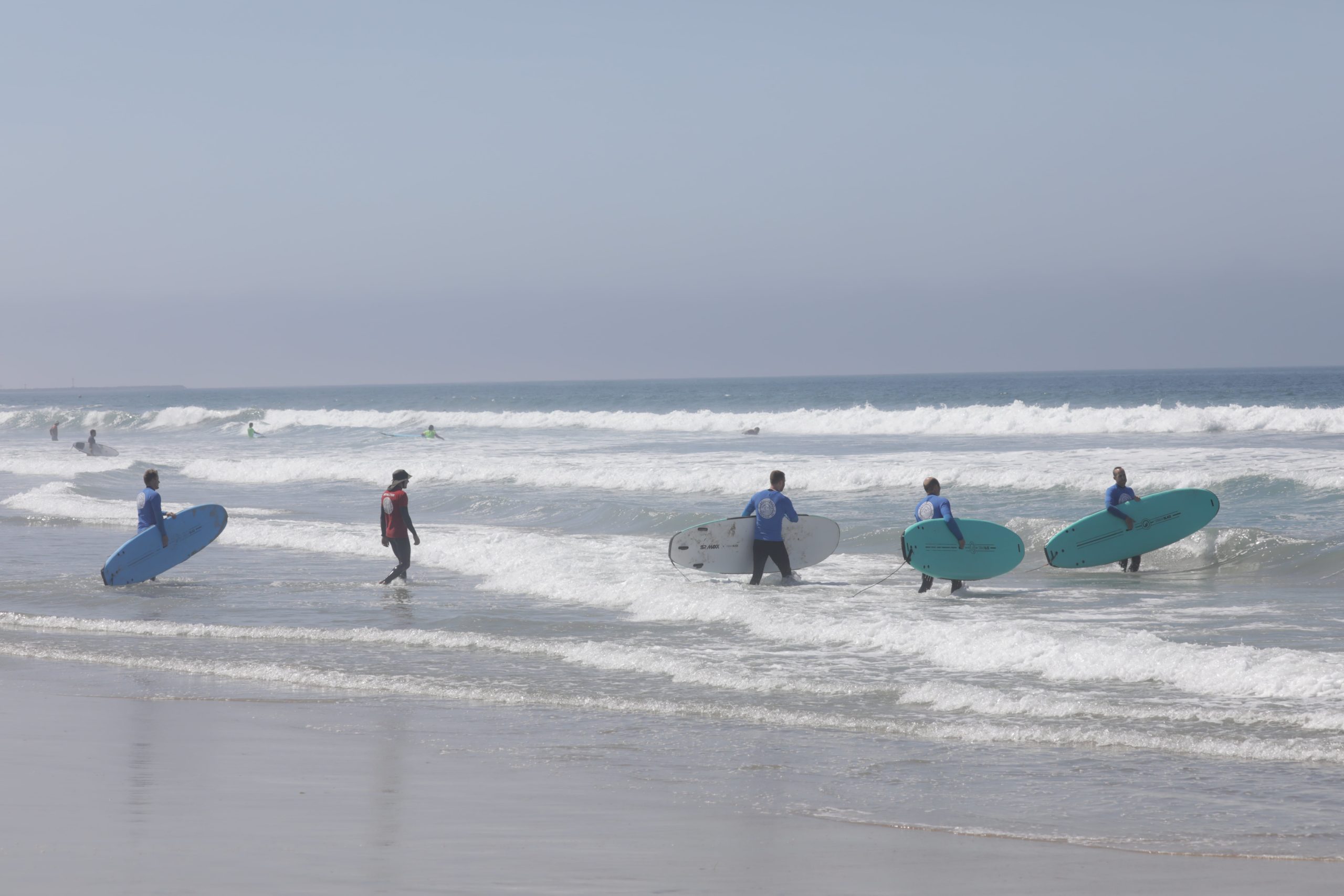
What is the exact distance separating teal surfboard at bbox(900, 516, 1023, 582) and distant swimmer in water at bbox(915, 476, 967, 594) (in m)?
0.06

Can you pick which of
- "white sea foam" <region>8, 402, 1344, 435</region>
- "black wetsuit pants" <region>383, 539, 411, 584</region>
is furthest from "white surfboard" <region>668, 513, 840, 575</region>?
"white sea foam" <region>8, 402, 1344, 435</region>

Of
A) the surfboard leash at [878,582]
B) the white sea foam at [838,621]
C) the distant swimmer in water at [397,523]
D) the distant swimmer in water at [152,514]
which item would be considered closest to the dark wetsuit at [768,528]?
the white sea foam at [838,621]

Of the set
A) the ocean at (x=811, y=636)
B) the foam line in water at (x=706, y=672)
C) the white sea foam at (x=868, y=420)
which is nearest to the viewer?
the ocean at (x=811, y=636)

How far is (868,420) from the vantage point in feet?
160

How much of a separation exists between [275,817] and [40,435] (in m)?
67.7

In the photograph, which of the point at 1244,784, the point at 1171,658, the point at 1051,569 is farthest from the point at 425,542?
the point at 1244,784

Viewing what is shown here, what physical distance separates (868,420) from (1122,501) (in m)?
34.6

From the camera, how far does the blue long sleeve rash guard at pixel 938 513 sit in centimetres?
1241

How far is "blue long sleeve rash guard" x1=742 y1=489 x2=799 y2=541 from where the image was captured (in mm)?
13047

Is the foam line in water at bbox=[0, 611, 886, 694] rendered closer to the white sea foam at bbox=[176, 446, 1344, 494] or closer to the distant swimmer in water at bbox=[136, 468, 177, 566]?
the distant swimmer in water at bbox=[136, 468, 177, 566]

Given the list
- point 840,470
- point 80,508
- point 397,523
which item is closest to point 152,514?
point 397,523

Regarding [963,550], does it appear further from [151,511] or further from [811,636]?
[151,511]

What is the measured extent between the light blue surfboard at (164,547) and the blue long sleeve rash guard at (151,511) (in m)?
0.10

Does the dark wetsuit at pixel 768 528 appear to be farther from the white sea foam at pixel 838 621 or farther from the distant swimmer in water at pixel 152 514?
the distant swimmer in water at pixel 152 514
